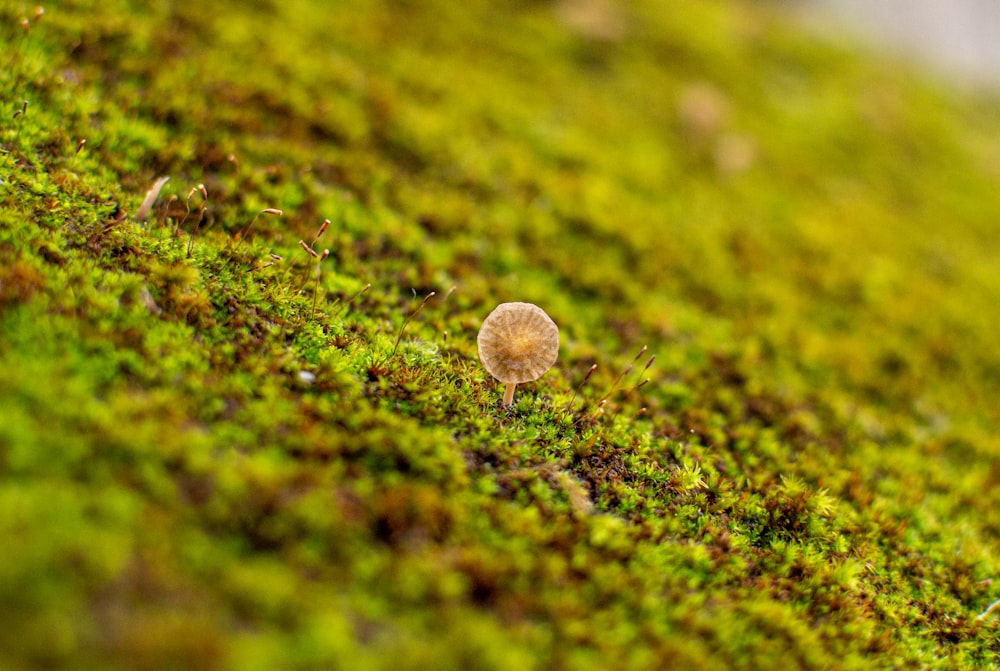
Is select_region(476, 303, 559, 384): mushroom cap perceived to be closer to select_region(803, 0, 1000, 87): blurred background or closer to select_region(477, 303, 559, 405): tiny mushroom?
select_region(477, 303, 559, 405): tiny mushroom

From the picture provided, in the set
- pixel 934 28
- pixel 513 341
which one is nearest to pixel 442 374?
pixel 513 341

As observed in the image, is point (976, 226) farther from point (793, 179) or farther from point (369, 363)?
point (369, 363)

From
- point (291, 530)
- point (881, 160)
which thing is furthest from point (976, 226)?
point (291, 530)

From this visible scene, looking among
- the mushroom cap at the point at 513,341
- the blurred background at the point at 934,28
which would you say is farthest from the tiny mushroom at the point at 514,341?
the blurred background at the point at 934,28

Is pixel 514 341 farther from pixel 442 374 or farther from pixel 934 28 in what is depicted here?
pixel 934 28

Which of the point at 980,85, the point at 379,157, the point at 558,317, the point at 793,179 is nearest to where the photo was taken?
the point at 558,317

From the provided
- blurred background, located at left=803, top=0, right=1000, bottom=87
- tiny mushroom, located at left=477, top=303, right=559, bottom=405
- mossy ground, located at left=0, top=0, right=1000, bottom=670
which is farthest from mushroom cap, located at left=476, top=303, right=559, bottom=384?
blurred background, located at left=803, top=0, right=1000, bottom=87

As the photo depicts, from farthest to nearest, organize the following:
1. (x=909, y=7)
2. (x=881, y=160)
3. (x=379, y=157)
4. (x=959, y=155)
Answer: (x=909, y=7)
(x=959, y=155)
(x=881, y=160)
(x=379, y=157)
